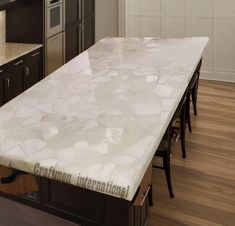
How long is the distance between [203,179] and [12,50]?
2546 millimetres

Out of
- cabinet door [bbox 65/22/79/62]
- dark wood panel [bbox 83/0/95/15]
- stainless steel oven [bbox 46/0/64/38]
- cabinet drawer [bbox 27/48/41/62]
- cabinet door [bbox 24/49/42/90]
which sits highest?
dark wood panel [bbox 83/0/95/15]

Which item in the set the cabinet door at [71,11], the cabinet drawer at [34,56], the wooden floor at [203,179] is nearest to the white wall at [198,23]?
the cabinet door at [71,11]

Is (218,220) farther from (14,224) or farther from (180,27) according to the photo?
(180,27)

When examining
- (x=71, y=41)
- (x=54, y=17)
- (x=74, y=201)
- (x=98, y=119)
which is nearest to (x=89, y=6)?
(x=71, y=41)

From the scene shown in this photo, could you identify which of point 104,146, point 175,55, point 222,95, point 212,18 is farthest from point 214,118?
point 104,146

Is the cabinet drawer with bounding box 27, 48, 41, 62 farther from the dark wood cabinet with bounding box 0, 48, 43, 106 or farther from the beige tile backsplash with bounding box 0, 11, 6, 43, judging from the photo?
the beige tile backsplash with bounding box 0, 11, 6, 43

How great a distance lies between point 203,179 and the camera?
365 centimetres

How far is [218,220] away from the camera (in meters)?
3.07

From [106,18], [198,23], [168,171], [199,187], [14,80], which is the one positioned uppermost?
[106,18]

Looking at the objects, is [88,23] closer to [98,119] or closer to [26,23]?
[26,23]

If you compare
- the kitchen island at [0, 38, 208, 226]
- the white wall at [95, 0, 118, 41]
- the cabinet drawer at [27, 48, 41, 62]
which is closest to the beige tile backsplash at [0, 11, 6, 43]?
the cabinet drawer at [27, 48, 41, 62]

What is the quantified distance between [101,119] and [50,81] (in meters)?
0.89

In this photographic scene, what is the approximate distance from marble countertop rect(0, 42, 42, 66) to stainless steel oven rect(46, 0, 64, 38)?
0.30 m

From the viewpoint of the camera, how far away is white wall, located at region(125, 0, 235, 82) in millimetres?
6238
